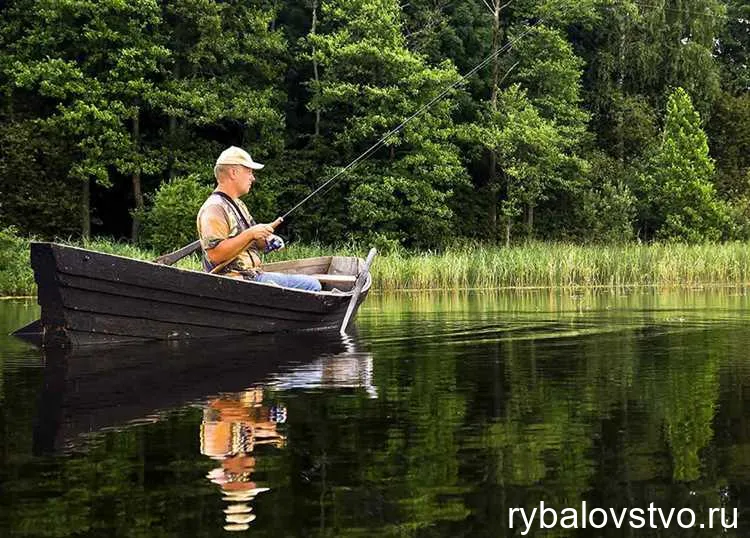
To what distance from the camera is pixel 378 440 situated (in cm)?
480

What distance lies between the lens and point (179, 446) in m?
4.75

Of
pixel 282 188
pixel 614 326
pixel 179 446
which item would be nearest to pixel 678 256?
pixel 614 326

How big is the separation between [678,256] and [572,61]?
17.3m

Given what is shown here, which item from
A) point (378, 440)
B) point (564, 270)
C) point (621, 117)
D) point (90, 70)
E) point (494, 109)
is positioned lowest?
point (378, 440)

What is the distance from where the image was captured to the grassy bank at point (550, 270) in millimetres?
23094

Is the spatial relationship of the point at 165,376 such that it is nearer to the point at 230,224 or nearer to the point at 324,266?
the point at 230,224

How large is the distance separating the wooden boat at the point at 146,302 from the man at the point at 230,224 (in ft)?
0.98

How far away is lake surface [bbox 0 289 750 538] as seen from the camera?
356 cm

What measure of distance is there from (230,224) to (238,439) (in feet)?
18.3

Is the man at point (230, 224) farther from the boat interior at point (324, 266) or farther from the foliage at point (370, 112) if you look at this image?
the foliage at point (370, 112)

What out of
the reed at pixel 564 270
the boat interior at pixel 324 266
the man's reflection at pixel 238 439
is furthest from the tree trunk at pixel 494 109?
the man's reflection at pixel 238 439

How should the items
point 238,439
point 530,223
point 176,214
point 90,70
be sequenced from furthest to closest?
point 530,223, point 90,70, point 176,214, point 238,439

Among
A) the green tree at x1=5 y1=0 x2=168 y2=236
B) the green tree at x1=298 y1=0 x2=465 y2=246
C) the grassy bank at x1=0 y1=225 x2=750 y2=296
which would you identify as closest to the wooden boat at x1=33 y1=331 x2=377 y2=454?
the grassy bank at x1=0 y1=225 x2=750 y2=296

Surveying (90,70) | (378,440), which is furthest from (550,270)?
(378,440)
